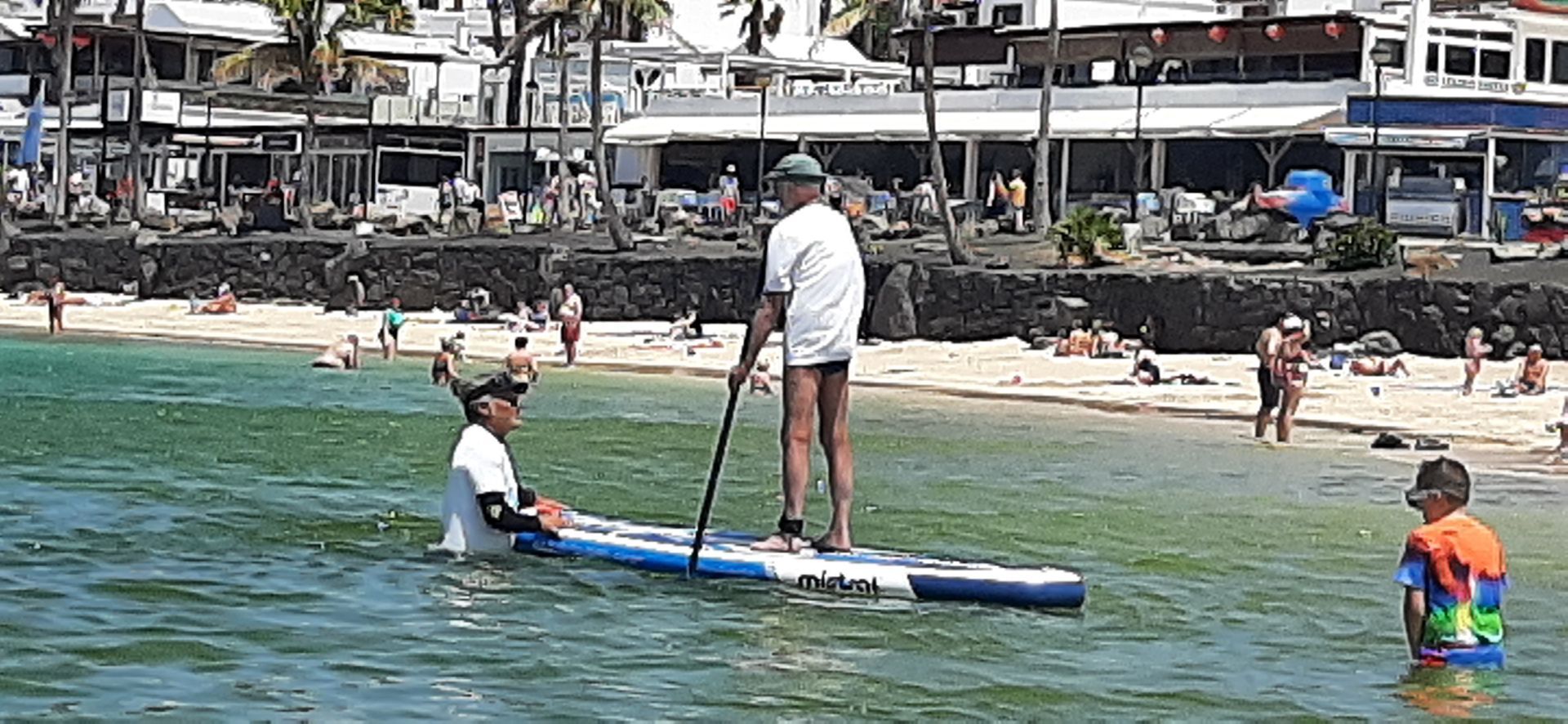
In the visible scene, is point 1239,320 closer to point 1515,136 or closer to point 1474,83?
point 1515,136

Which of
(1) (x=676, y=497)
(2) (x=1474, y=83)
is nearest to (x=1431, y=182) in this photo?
(2) (x=1474, y=83)

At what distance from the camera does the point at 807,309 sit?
13367mm

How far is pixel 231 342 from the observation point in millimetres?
44062

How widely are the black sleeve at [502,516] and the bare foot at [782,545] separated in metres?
1.23

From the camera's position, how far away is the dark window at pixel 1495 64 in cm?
5322

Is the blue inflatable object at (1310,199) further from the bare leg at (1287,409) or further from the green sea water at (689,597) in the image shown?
the green sea water at (689,597)

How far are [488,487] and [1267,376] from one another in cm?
1452

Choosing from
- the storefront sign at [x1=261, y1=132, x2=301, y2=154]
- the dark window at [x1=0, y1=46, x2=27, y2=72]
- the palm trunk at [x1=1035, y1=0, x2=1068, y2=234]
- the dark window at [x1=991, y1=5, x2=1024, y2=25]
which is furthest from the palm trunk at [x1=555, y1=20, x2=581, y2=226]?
the dark window at [x1=0, y1=46, x2=27, y2=72]

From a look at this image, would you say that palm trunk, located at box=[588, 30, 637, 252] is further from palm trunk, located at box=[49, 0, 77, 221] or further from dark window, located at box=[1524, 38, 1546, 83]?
dark window, located at box=[1524, 38, 1546, 83]

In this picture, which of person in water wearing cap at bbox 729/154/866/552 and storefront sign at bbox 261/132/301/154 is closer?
person in water wearing cap at bbox 729/154/866/552

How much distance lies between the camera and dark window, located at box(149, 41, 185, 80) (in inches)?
2891

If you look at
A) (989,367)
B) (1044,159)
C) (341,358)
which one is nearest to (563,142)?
(1044,159)

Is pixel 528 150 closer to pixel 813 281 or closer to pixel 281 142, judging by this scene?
pixel 281 142

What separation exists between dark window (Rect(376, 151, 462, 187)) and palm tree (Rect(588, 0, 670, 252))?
564 inches
